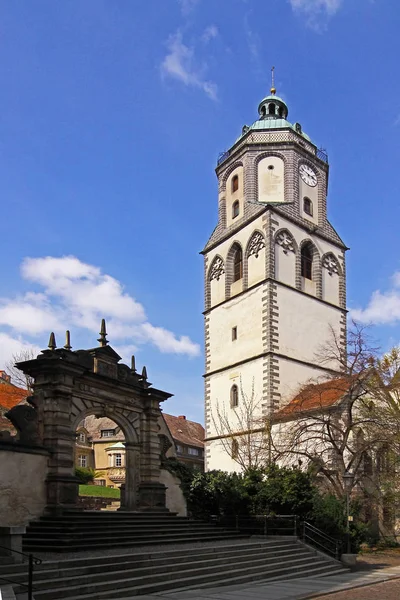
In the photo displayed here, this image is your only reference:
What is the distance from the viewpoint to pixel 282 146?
45.0 meters

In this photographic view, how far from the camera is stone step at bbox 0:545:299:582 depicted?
12195 millimetres

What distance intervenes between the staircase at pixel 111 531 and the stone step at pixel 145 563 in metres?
2.18

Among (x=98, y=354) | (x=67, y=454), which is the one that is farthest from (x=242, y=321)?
(x=67, y=454)

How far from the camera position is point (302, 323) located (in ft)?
136

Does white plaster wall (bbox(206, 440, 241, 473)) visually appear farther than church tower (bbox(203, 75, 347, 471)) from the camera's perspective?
No

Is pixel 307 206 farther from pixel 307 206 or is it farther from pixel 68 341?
pixel 68 341

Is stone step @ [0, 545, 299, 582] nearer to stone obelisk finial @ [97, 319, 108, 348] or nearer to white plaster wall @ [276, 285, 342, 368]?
stone obelisk finial @ [97, 319, 108, 348]

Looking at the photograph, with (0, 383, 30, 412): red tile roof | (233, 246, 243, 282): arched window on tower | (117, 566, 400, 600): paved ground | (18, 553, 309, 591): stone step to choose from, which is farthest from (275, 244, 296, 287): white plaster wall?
(117, 566, 400, 600): paved ground

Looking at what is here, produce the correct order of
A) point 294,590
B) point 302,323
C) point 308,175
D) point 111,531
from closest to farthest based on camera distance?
1. point 294,590
2. point 111,531
3. point 302,323
4. point 308,175

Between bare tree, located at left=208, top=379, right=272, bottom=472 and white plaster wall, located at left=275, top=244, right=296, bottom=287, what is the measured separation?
7.36 m

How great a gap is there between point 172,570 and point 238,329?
28.1m

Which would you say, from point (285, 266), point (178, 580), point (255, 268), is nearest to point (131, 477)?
point (178, 580)

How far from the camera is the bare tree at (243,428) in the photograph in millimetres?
35375

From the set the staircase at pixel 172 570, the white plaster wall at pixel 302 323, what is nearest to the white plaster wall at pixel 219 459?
the white plaster wall at pixel 302 323
